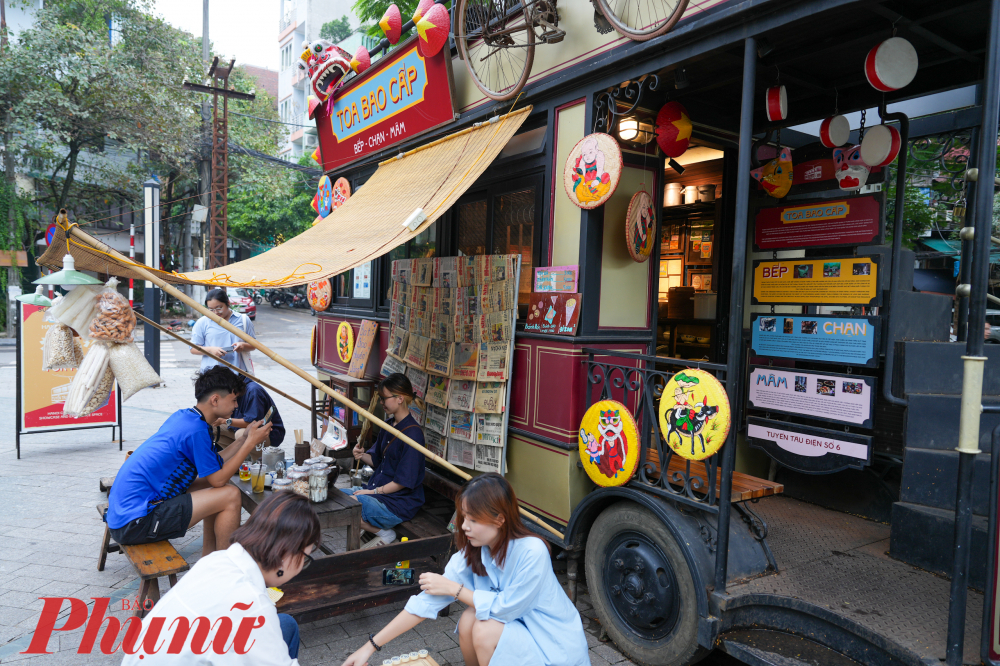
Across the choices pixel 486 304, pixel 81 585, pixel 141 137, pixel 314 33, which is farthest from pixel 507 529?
pixel 314 33

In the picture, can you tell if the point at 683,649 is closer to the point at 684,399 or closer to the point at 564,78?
the point at 684,399

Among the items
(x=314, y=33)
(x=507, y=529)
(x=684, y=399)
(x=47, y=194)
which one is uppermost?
(x=314, y=33)

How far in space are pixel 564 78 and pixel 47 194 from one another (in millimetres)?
24778

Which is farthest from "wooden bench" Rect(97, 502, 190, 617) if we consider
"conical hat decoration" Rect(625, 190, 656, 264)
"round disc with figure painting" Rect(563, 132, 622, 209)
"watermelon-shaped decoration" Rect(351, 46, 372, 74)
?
"watermelon-shaped decoration" Rect(351, 46, 372, 74)

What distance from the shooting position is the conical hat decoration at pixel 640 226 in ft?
13.8

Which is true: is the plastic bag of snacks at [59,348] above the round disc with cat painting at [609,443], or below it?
above

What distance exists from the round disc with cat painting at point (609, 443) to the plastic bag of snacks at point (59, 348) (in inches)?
123

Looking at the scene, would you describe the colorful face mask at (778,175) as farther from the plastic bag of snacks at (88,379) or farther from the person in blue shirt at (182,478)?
the plastic bag of snacks at (88,379)

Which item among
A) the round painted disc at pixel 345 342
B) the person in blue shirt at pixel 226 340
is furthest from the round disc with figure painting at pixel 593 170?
the round painted disc at pixel 345 342

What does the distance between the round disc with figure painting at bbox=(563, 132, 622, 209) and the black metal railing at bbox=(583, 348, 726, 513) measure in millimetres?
1064

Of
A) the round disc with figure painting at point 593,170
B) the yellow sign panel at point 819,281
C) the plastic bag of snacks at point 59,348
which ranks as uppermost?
the round disc with figure painting at point 593,170

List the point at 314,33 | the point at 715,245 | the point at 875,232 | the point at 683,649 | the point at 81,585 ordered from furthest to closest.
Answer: the point at 314,33, the point at 715,245, the point at 81,585, the point at 875,232, the point at 683,649

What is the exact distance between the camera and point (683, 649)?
10.6 feet

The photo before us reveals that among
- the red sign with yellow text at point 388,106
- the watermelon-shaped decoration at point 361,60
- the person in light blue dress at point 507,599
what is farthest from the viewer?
the watermelon-shaped decoration at point 361,60
